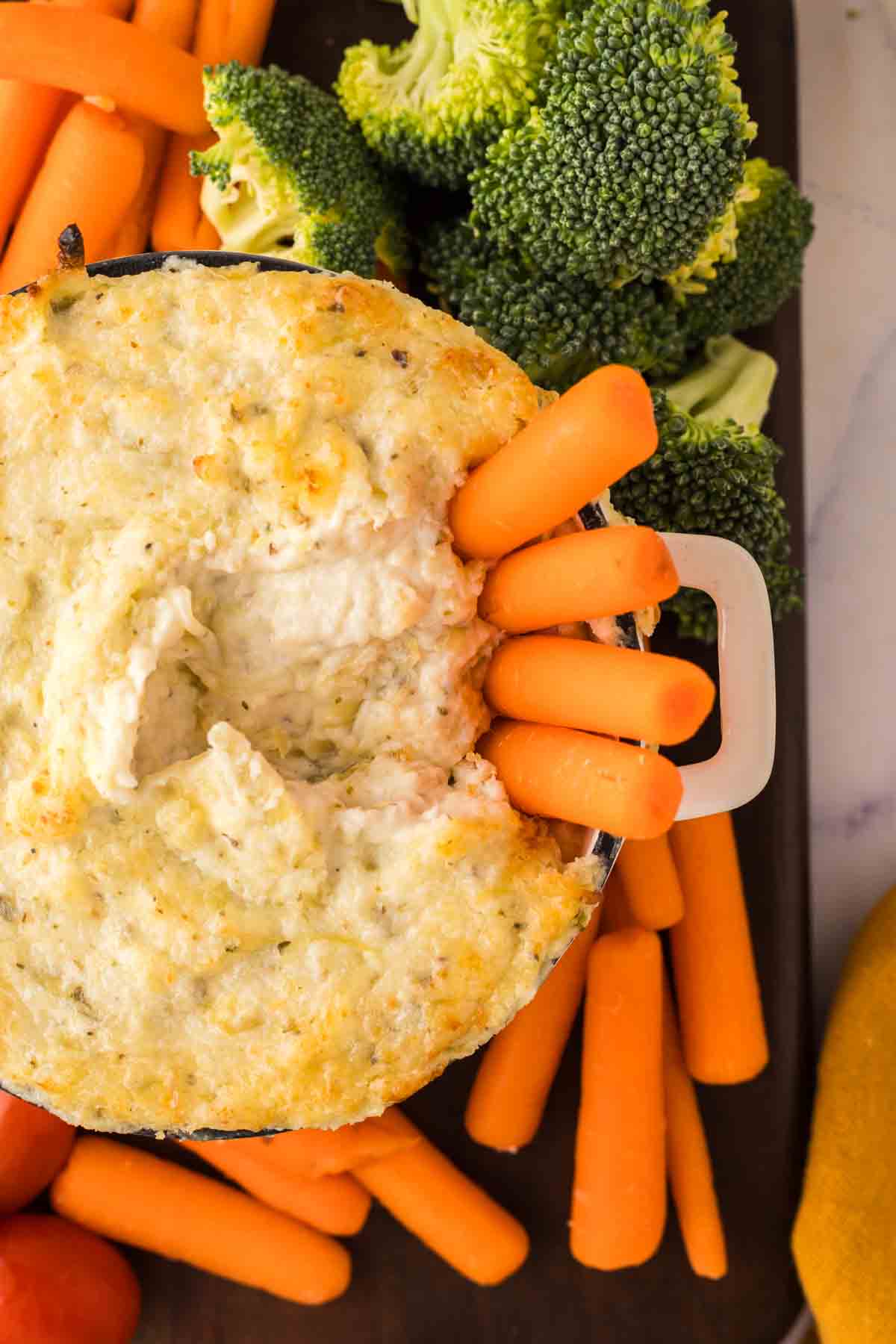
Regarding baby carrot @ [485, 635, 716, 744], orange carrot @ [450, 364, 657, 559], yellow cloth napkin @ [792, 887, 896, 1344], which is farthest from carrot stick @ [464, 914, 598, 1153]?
orange carrot @ [450, 364, 657, 559]

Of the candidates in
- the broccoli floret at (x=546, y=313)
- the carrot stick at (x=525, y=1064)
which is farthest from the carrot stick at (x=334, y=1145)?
the broccoli floret at (x=546, y=313)

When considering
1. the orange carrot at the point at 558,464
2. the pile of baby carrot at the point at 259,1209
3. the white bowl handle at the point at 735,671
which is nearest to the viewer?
the orange carrot at the point at 558,464

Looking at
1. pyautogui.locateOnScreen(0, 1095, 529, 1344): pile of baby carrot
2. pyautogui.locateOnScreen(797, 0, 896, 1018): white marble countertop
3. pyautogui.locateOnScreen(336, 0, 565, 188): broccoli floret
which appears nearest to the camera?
pyautogui.locateOnScreen(336, 0, 565, 188): broccoli floret

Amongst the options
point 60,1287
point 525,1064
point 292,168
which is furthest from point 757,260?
point 60,1287

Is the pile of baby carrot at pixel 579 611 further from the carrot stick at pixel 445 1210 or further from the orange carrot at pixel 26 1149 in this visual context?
the orange carrot at pixel 26 1149

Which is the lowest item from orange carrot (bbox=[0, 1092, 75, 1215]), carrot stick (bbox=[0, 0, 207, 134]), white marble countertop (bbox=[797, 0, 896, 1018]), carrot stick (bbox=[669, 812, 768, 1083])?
orange carrot (bbox=[0, 1092, 75, 1215])

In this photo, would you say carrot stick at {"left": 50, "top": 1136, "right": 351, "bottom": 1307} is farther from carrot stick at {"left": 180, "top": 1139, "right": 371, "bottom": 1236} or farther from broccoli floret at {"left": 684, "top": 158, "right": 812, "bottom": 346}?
broccoli floret at {"left": 684, "top": 158, "right": 812, "bottom": 346}
